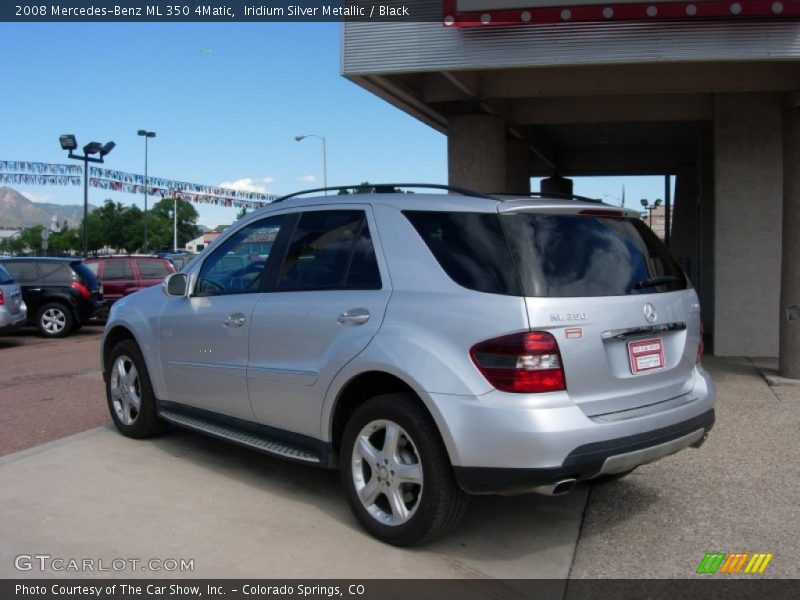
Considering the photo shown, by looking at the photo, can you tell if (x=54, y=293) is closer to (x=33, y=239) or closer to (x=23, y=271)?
(x=23, y=271)

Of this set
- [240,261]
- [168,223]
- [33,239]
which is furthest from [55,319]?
[33,239]

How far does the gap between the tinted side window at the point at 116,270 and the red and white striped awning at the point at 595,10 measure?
11.5 meters

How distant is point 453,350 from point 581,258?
835 millimetres

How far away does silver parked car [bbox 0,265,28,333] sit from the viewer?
12.5 meters

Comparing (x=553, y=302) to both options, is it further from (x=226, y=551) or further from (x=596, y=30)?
(x=596, y=30)

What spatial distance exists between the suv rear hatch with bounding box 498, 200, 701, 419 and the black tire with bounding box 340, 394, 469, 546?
2.43 ft

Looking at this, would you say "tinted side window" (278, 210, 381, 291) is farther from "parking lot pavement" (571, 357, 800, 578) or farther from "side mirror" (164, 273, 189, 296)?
"parking lot pavement" (571, 357, 800, 578)

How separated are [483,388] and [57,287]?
13.3m

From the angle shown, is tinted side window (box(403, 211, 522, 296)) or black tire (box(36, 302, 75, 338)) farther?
black tire (box(36, 302, 75, 338))

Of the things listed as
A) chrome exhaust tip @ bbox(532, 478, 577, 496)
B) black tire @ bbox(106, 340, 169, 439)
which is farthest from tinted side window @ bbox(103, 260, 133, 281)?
chrome exhaust tip @ bbox(532, 478, 577, 496)

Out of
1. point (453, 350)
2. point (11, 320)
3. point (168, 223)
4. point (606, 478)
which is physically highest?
point (168, 223)

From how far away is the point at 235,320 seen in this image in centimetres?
505

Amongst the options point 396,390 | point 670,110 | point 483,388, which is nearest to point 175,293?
point 396,390

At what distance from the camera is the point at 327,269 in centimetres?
466
